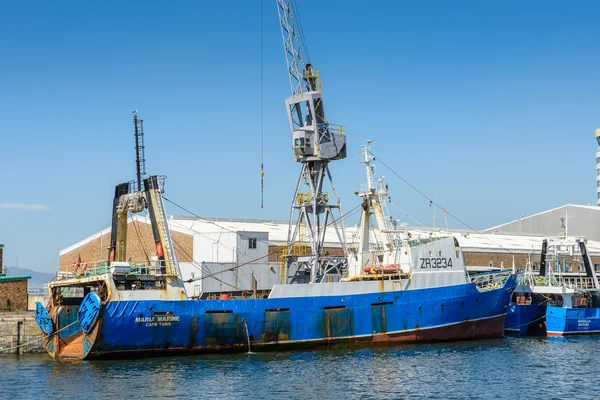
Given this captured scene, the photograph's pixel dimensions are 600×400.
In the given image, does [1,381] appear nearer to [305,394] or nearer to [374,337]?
[305,394]

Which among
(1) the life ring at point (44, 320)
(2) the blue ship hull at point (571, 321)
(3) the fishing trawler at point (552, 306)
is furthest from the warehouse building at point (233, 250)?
(2) the blue ship hull at point (571, 321)

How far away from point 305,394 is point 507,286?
23893mm

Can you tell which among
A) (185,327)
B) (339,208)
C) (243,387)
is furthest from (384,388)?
(339,208)

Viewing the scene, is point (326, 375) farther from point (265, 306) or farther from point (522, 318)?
point (522, 318)

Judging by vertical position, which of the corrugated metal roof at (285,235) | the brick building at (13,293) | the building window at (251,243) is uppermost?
the corrugated metal roof at (285,235)

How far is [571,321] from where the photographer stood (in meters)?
55.9

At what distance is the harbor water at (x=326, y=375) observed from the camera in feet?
105

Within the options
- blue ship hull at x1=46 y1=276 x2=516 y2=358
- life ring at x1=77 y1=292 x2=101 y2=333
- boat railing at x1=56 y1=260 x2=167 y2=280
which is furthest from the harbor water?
boat railing at x1=56 y1=260 x2=167 y2=280

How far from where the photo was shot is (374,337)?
4556 centimetres

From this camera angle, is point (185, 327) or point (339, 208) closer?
point (185, 327)

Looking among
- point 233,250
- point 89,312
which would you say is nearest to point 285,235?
point 233,250

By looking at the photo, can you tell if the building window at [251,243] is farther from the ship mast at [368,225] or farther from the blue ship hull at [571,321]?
the blue ship hull at [571,321]

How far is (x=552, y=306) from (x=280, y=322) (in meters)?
23.2

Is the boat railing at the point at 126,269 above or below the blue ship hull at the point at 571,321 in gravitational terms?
above
